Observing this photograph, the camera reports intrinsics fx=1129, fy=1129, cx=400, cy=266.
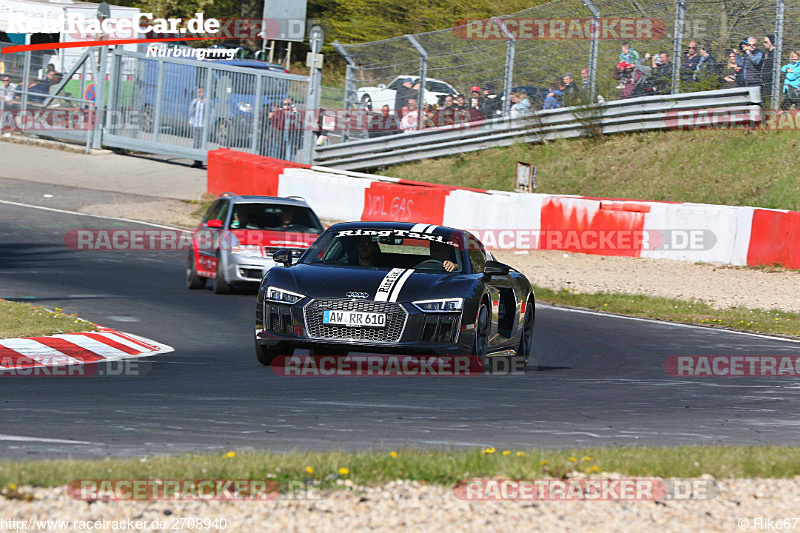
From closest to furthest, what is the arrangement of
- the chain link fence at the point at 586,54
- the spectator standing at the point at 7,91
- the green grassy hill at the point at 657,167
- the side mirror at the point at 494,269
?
the side mirror at the point at 494,269 → the green grassy hill at the point at 657,167 → the chain link fence at the point at 586,54 → the spectator standing at the point at 7,91

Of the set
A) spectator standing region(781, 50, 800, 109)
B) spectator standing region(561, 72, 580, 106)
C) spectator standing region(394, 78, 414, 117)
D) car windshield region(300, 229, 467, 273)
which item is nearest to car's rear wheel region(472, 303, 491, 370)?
car windshield region(300, 229, 467, 273)

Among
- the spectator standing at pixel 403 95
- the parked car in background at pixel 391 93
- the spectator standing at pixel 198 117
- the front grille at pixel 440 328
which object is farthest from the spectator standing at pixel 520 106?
the front grille at pixel 440 328

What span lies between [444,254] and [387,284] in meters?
1.11

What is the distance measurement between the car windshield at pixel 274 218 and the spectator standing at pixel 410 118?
11916mm

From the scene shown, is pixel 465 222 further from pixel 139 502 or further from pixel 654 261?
pixel 139 502

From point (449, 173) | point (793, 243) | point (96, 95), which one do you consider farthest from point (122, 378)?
point (96, 95)

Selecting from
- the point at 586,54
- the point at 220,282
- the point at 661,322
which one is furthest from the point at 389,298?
the point at 586,54

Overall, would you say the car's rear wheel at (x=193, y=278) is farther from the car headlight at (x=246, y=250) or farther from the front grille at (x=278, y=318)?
the front grille at (x=278, y=318)

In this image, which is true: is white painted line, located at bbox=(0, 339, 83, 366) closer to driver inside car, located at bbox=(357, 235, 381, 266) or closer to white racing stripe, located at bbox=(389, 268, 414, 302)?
driver inside car, located at bbox=(357, 235, 381, 266)

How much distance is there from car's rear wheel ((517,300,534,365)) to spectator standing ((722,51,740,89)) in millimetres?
13355

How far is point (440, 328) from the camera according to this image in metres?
9.20

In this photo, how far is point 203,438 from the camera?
21.5 ft

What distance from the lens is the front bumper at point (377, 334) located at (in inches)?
358

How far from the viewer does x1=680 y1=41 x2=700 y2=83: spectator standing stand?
76.5 ft
